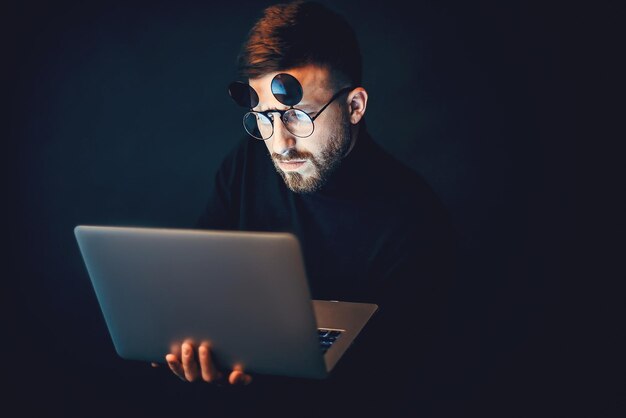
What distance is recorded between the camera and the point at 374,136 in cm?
212

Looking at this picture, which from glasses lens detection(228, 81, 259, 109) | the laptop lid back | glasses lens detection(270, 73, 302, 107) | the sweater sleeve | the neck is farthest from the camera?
the sweater sleeve

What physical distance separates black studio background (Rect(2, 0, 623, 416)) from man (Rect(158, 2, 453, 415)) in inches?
14.5

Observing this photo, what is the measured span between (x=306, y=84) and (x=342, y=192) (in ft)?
1.16

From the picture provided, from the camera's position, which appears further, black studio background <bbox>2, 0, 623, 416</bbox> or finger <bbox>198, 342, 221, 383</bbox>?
black studio background <bbox>2, 0, 623, 416</bbox>

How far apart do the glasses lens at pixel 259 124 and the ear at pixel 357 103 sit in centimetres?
24

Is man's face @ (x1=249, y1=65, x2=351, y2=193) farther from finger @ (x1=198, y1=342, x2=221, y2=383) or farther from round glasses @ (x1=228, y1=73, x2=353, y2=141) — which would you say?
finger @ (x1=198, y1=342, x2=221, y2=383)

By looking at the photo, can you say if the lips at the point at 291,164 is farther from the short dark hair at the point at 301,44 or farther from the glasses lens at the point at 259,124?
the short dark hair at the point at 301,44

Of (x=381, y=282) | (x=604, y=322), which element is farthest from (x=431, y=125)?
(x=604, y=322)

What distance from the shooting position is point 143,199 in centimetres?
243

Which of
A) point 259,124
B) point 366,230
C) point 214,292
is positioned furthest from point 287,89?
point 214,292

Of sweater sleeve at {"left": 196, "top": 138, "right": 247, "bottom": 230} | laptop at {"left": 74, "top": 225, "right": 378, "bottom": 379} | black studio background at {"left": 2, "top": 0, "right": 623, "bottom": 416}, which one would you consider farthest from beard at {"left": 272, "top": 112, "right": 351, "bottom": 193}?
laptop at {"left": 74, "top": 225, "right": 378, "bottom": 379}

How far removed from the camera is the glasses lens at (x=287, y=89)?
1499mm

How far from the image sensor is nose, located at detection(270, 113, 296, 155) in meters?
1.61

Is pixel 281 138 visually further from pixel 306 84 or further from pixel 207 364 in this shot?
pixel 207 364
